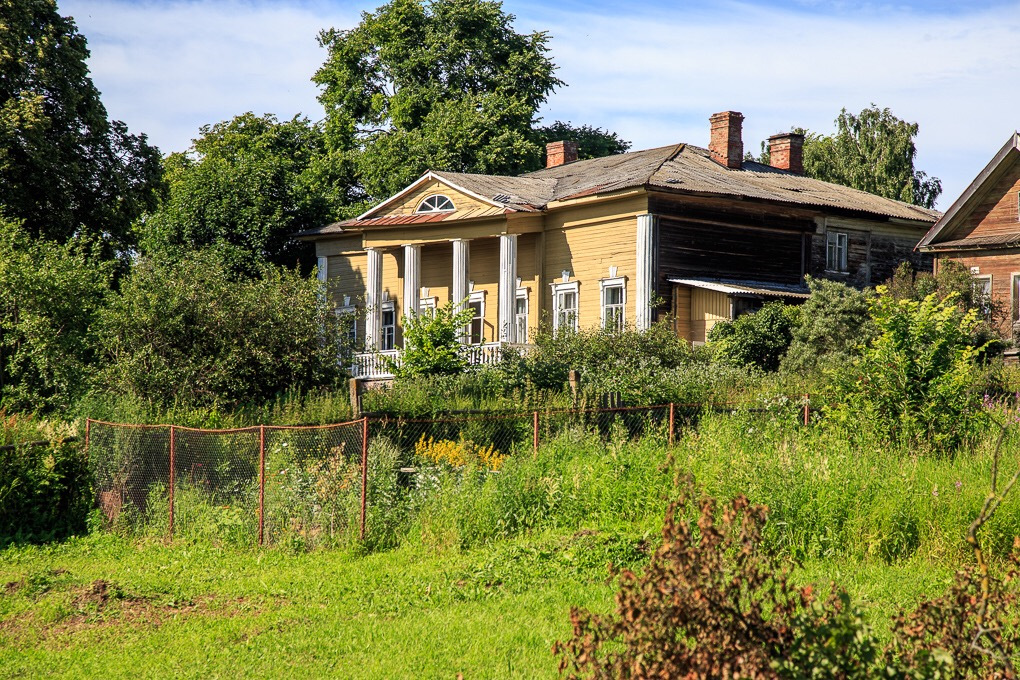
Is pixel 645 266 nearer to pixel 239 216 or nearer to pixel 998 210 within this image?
pixel 998 210

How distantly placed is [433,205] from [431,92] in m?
15.6

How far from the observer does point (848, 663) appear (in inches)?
186

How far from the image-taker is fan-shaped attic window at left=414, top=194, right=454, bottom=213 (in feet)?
108

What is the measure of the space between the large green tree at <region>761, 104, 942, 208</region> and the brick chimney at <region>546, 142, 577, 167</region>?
713 inches

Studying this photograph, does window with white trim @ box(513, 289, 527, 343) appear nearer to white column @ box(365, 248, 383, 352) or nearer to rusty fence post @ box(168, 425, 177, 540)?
white column @ box(365, 248, 383, 352)

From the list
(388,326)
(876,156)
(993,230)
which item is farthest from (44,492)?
(876,156)

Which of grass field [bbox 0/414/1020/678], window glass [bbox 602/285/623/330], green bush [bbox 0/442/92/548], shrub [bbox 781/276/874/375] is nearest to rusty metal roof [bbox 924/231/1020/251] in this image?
shrub [bbox 781/276/874/375]

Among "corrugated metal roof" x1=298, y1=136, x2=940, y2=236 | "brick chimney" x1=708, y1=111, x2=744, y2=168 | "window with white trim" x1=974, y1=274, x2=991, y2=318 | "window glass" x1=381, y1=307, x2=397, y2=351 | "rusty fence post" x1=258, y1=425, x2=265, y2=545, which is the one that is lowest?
"rusty fence post" x1=258, y1=425, x2=265, y2=545

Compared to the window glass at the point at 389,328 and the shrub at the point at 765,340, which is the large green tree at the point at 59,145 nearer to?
the window glass at the point at 389,328

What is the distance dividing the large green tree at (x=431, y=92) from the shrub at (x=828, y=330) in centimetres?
2137

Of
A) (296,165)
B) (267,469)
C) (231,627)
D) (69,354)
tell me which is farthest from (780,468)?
(296,165)

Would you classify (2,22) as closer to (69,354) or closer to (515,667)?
(69,354)

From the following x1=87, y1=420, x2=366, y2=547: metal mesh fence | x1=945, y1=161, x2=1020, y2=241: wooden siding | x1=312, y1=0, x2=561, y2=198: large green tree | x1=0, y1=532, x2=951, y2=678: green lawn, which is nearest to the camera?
x1=0, y1=532, x2=951, y2=678: green lawn

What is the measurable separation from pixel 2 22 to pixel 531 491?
2589cm
